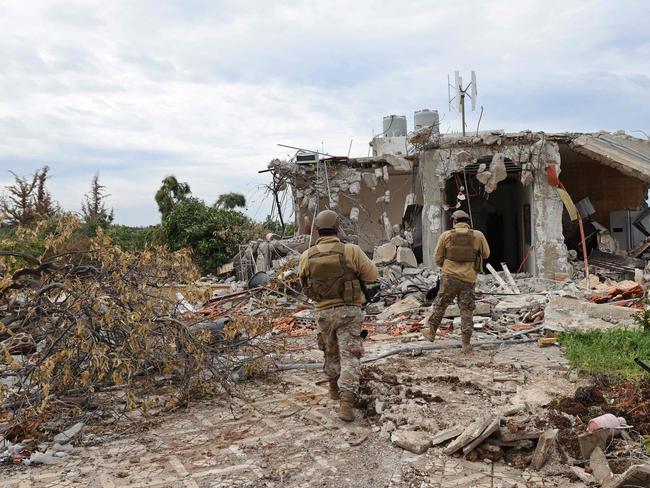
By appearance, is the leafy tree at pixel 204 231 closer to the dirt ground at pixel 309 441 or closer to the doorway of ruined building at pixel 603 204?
the doorway of ruined building at pixel 603 204

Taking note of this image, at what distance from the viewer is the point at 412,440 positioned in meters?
4.07

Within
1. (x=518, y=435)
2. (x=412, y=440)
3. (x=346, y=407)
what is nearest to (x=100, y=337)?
(x=346, y=407)

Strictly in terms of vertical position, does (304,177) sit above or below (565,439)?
above

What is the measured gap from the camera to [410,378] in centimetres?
589

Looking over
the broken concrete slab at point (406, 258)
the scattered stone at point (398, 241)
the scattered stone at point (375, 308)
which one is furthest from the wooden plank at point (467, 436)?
the scattered stone at point (398, 241)

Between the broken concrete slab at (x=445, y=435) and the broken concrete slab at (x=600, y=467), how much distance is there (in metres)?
0.84

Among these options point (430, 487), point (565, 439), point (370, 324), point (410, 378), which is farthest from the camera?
point (370, 324)

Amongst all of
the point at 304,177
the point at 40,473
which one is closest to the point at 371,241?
the point at 304,177

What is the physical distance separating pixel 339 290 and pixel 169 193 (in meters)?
22.1

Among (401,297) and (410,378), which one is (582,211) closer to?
(401,297)

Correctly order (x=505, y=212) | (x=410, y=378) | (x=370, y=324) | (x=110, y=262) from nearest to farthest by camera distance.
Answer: (x=110, y=262)
(x=410, y=378)
(x=370, y=324)
(x=505, y=212)

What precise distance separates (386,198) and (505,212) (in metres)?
5.20

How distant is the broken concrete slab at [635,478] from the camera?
3045mm

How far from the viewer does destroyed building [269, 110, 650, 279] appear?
43.4ft
